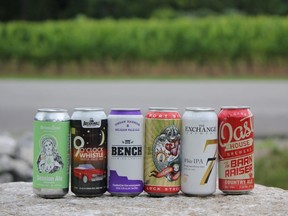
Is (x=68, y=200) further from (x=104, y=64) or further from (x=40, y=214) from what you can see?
(x=104, y=64)

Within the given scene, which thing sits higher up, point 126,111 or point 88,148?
point 126,111

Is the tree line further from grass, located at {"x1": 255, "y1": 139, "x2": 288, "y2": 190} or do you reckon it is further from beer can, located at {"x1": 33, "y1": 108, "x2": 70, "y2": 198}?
beer can, located at {"x1": 33, "y1": 108, "x2": 70, "y2": 198}

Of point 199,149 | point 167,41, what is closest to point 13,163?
point 199,149

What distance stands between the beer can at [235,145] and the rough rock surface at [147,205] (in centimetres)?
10

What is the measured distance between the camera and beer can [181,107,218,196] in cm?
332

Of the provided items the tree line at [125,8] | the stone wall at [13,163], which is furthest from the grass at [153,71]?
the stone wall at [13,163]

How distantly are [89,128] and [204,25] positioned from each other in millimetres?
18691

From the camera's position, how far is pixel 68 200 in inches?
130

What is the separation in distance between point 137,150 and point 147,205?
0.84ft

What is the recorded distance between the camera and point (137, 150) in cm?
334

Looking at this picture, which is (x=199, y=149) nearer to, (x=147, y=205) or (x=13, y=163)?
(x=147, y=205)

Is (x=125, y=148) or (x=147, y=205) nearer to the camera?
(x=147, y=205)

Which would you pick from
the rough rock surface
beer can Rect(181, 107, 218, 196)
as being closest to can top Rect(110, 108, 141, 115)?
beer can Rect(181, 107, 218, 196)

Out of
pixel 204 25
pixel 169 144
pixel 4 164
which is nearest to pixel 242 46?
pixel 204 25
